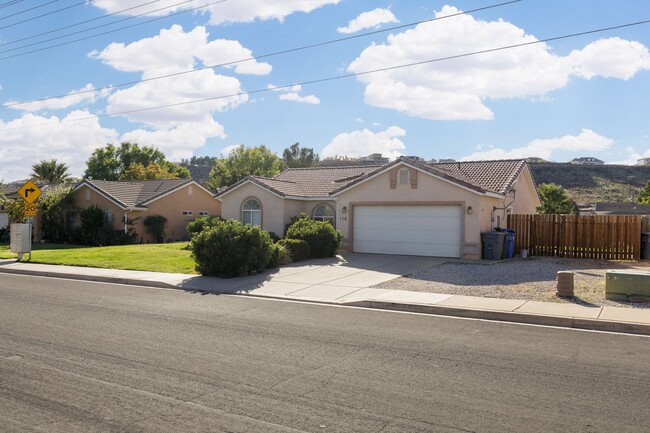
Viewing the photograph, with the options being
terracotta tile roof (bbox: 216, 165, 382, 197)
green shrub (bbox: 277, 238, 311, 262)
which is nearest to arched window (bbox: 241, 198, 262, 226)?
terracotta tile roof (bbox: 216, 165, 382, 197)

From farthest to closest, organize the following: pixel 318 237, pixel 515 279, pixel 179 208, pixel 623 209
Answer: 1. pixel 623 209
2. pixel 179 208
3. pixel 318 237
4. pixel 515 279

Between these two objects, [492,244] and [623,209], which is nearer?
[492,244]

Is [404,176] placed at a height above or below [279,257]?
above

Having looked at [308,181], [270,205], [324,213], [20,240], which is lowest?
[20,240]

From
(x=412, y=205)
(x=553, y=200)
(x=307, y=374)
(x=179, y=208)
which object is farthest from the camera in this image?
(x=553, y=200)

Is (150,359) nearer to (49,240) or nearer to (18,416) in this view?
(18,416)

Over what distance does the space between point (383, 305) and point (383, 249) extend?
11.7m

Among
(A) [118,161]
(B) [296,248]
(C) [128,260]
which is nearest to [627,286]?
(B) [296,248]

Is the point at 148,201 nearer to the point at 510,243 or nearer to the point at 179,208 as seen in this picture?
the point at 179,208

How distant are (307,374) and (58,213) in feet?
118

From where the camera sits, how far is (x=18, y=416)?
5.39 meters

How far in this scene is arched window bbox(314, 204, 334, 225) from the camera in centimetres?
2881

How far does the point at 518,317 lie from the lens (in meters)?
11.1

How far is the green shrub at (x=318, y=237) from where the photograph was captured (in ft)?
73.8
